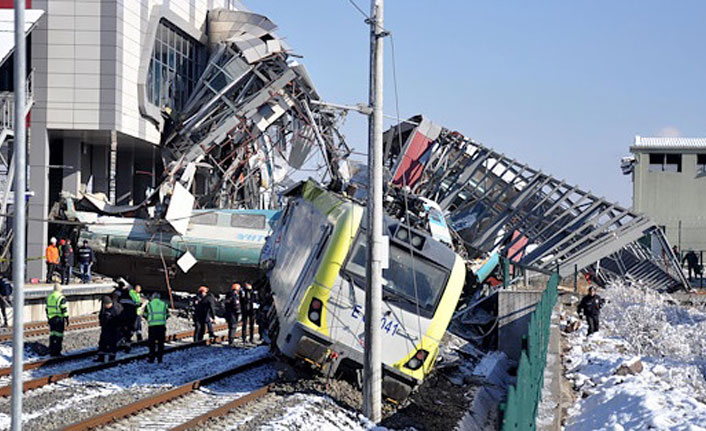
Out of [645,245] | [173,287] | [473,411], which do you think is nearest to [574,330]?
[473,411]

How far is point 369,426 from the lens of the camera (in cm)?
1403

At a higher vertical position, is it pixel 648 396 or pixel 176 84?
pixel 176 84

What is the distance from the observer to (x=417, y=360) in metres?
15.1

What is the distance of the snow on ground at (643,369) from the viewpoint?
13734 mm

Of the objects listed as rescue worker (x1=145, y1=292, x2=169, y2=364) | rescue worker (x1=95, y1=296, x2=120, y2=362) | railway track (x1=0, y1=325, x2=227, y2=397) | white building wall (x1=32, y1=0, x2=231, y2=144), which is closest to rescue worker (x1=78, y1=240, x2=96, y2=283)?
white building wall (x1=32, y1=0, x2=231, y2=144)

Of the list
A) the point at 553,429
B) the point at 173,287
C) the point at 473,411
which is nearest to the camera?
the point at 553,429

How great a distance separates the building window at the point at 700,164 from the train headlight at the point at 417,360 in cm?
4592

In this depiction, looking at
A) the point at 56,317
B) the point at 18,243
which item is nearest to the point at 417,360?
the point at 56,317

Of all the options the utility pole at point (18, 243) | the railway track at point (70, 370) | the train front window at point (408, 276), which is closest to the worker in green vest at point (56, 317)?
the railway track at point (70, 370)

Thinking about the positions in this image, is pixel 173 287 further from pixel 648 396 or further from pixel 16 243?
pixel 16 243

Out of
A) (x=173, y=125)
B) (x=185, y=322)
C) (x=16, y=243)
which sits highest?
(x=173, y=125)

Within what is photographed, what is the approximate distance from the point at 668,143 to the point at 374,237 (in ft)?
159

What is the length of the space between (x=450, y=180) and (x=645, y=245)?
9.51 metres

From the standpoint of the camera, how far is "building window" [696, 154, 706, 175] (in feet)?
186
